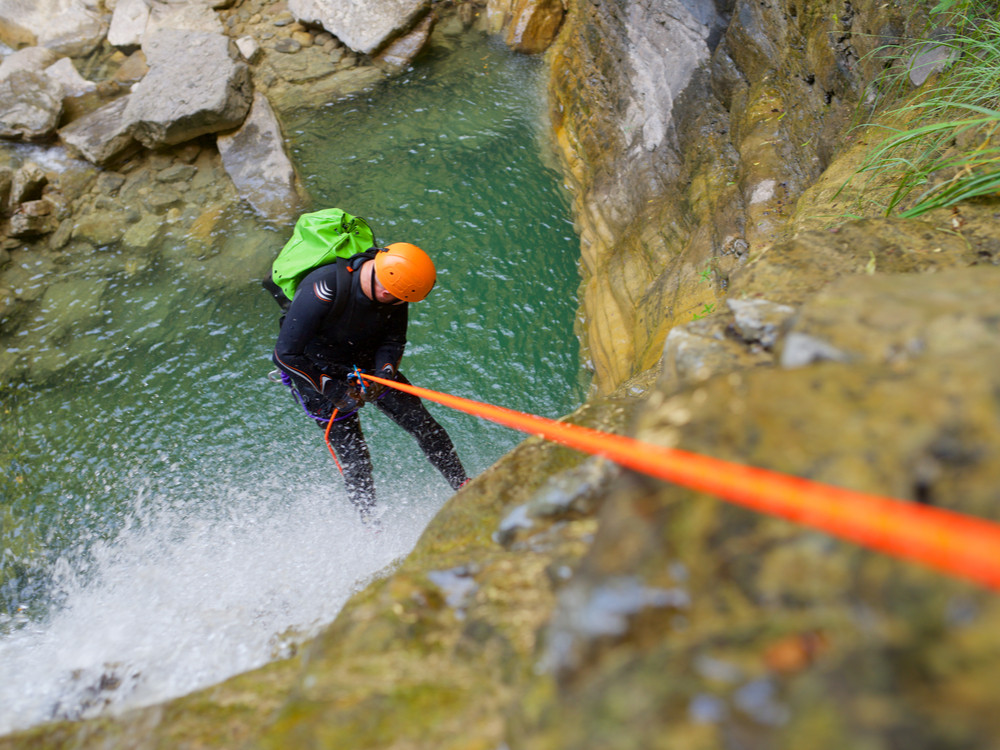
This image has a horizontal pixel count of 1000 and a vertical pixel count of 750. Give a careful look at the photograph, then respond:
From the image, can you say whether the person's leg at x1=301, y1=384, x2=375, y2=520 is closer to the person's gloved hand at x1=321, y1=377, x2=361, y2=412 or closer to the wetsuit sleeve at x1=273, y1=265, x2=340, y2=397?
the person's gloved hand at x1=321, y1=377, x2=361, y2=412

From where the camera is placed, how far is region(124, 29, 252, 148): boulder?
7.39 m

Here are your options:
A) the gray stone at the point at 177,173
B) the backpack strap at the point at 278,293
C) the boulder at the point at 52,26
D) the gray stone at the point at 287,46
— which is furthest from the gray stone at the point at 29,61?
the backpack strap at the point at 278,293

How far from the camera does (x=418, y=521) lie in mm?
4004

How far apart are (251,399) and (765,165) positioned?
4.76 meters

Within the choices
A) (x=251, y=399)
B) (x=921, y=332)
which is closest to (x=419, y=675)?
(x=921, y=332)

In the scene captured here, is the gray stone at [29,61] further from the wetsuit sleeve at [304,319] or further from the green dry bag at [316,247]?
the wetsuit sleeve at [304,319]

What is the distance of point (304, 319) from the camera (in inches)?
121

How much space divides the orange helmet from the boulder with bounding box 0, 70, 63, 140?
7.67m

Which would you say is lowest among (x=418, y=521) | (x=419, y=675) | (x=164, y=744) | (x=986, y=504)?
(x=418, y=521)

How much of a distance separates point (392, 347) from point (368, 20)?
7829 millimetres

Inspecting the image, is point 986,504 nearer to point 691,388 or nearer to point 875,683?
point 875,683

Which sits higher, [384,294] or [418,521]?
[384,294]

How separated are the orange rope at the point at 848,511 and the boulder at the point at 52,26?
1197cm

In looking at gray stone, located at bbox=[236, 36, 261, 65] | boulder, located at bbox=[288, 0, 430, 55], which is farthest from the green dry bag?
gray stone, located at bbox=[236, 36, 261, 65]
